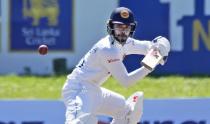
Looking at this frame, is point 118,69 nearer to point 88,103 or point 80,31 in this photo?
point 88,103

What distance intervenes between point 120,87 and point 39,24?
2.41 metres

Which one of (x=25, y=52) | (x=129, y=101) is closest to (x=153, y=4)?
(x=25, y=52)

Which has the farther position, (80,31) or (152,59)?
(80,31)

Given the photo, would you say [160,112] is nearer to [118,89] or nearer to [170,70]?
[118,89]

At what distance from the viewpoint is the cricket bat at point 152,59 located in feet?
29.1

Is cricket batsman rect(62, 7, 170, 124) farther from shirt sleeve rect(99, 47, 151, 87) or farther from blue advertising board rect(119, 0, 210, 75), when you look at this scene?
blue advertising board rect(119, 0, 210, 75)

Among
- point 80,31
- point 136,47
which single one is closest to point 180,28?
point 80,31

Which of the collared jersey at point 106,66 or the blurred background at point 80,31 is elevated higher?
the collared jersey at point 106,66

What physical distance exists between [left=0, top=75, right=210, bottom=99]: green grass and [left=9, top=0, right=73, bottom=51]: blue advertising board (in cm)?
76

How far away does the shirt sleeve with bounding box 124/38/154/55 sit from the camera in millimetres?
9378

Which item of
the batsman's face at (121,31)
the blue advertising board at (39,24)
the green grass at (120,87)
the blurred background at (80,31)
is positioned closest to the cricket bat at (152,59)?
the batsman's face at (121,31)

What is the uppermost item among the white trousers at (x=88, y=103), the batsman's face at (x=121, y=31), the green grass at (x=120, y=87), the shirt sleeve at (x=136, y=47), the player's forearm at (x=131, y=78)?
the batsman's face at (x=121, y=31)

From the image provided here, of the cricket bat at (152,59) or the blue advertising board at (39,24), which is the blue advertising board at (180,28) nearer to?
the blue advertising board at (39,24)

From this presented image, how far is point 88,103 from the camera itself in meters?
9.06
